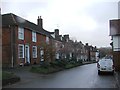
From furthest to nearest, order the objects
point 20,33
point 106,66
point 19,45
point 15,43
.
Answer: point 20,33 → point 19,45 → point 15,43 → point 106,66

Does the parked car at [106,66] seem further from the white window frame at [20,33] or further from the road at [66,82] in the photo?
the white window frame at [20,33]

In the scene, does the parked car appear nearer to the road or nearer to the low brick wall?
the road

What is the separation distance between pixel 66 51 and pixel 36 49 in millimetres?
25326

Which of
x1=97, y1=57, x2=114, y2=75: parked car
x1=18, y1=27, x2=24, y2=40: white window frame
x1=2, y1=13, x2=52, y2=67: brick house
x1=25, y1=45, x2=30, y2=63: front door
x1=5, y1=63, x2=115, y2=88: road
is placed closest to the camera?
x1=5, y1=63, x2=115, y2=88: road

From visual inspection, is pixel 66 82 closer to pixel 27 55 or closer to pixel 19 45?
pixel 19 45

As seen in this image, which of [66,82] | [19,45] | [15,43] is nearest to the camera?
[66,82]

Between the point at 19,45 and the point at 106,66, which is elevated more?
the point at 19,45

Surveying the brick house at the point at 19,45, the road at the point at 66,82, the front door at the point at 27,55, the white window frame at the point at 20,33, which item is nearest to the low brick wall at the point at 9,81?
the road at the point at 66,82

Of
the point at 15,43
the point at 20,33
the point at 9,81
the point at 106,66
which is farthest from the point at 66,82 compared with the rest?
the point at 20,33

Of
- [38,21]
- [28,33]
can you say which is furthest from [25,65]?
[38,21]

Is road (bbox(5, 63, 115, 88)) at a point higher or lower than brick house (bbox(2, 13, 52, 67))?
lower

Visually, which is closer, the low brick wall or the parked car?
the low brick wall

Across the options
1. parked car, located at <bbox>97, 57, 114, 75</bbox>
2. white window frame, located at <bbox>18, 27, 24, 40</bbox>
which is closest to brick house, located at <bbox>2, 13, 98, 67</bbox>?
white window frame, located at <bbox>18, 27, 24, 40</bbox>

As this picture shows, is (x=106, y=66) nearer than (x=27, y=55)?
Yes
